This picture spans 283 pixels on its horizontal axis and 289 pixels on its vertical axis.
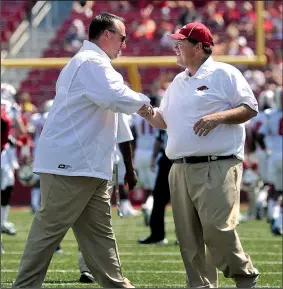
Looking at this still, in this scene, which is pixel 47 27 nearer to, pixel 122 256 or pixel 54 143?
pixel 122 256

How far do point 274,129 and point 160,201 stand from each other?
3.19 meters

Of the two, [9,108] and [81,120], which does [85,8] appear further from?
[81,120]

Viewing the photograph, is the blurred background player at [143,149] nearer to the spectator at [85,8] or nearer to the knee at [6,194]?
the spectator at [85,8]

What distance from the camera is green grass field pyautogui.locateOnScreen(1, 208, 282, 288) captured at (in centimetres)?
820

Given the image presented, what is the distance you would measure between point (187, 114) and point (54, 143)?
0.89 metres

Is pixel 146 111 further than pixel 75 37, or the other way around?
pixel 75 37

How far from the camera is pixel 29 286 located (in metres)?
6.36

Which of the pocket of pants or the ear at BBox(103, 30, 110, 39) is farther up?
the ear at BBox(103, 30, 110, 39)

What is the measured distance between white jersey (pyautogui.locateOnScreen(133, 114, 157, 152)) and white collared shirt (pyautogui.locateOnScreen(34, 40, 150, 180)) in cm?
866

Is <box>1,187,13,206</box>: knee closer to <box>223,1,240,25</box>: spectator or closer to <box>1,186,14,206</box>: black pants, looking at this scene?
<box>1,186,14,206</box>: black pants

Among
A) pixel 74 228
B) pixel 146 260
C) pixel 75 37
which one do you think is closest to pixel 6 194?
pixel 146 260

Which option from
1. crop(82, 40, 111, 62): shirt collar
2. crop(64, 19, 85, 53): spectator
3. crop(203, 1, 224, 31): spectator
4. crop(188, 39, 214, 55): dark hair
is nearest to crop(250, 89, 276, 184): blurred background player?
crop(64, 19, 85, 53): spectator

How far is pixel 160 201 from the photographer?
1125cm

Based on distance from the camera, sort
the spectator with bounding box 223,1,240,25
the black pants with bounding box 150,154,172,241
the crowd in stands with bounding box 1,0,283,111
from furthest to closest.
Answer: the spectator with bounding box 223,1,240,25, the crowd in stands with bounding box 1,0,283,111, the black pants with bounding box 150,154,172,241
